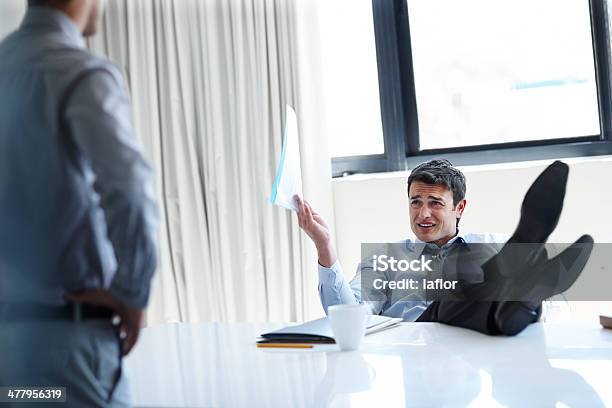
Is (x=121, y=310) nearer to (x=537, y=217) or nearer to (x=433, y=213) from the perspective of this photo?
(x=537, y=217)

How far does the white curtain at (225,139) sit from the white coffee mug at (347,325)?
1.75 meters

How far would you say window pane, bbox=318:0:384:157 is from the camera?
3258 millimetres

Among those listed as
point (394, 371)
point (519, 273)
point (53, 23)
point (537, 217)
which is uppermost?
point (53, 23)

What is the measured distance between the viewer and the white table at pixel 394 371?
102cm

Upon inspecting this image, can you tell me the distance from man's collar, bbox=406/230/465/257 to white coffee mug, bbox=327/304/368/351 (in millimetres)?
763

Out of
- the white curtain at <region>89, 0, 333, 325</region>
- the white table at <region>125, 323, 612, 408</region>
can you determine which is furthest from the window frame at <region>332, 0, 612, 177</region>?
the white table at <region>125, 323, 612, 408</region>

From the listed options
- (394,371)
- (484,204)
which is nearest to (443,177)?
(484,204)

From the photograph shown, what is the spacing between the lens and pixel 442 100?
3203 millimetres

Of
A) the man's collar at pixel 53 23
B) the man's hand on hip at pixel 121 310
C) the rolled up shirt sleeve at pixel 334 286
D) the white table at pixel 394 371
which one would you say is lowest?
the white table at pixel 394 371

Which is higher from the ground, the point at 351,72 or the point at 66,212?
the point at 351,72

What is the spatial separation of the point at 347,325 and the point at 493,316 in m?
0.29

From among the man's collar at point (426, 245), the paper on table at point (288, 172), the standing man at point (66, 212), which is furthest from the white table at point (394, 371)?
the man's collar at point (426, 245)

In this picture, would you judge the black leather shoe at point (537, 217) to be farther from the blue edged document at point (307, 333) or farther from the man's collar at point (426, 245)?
the man's collar at point (426, 245)

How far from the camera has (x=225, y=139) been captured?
3.22 metres
